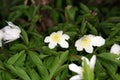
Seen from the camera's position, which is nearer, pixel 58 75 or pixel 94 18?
pixel 58 75

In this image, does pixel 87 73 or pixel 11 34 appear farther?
pixel 11 34

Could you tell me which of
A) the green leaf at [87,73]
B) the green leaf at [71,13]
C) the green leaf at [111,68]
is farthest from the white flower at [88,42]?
the green leaf at [71,13]

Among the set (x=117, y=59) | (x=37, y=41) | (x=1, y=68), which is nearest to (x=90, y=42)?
(x=117, y=59)

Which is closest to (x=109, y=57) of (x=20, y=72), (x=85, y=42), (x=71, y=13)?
(x=85, y=42)

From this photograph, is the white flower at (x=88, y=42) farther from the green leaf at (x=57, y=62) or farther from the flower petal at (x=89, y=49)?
the green leaf at (x=57, y=62)

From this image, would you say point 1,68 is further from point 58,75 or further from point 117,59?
point 117,59

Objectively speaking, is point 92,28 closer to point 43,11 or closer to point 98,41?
point 98,41

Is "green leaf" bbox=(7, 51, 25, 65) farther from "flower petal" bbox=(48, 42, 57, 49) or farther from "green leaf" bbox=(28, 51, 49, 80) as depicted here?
"flower petal" bbox=(48, 42, 57, 49)

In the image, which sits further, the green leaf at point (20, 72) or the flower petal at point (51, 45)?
the flower petal at point (51, 45)
